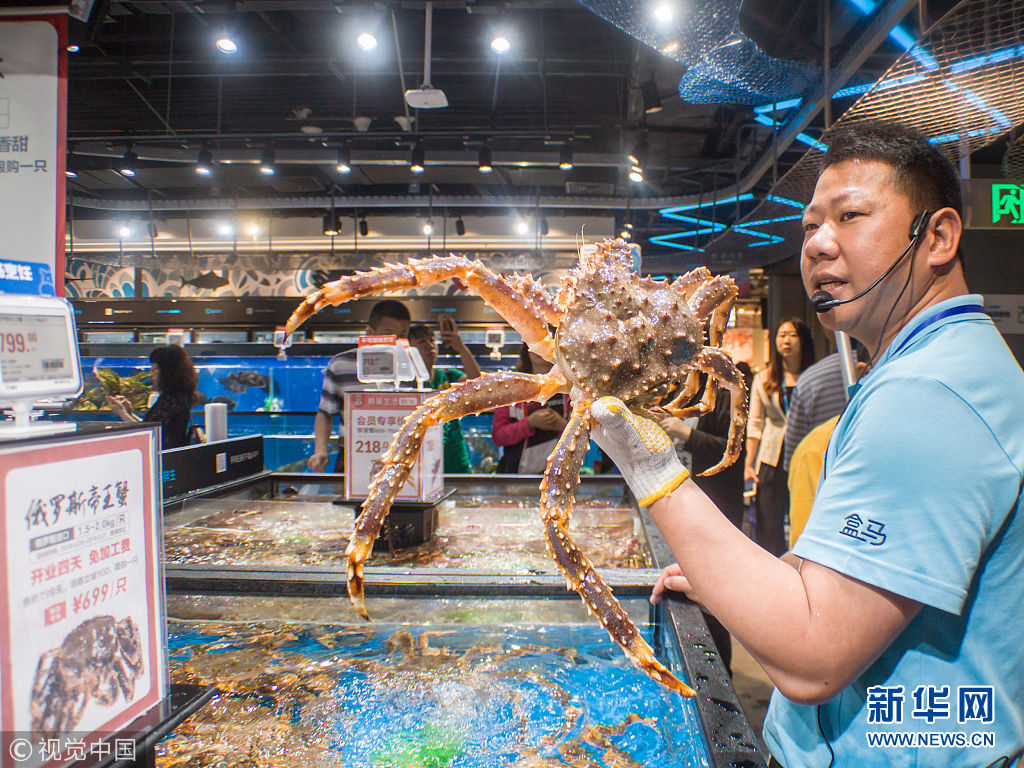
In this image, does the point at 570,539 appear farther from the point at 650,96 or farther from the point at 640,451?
the point at 650,96

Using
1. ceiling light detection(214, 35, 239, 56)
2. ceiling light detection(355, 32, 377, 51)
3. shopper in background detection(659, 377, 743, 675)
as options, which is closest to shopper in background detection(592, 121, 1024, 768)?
shopper in background detection(659, 377, 743, 675)

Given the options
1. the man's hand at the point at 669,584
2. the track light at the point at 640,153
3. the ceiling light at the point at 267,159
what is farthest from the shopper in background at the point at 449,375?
the ceiling light at the point at 267,159

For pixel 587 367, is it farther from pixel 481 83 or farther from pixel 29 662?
pixel 481 83

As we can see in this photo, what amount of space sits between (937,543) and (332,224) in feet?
27.5

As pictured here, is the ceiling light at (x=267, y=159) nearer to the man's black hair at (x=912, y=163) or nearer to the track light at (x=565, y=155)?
the track light at (x=565, y=155)

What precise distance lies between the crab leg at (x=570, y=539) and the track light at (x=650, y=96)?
493 centimetres

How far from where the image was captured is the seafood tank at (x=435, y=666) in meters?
1.12

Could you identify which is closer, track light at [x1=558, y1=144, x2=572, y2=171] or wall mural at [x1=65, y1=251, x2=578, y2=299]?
track light at [x1=558, y1=144, x2=572, y2=171]

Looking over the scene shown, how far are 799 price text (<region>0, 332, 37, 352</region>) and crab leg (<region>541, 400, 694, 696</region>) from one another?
672 millimetres

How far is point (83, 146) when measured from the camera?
6.66m

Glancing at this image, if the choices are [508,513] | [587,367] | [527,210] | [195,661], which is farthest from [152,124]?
[587,367]

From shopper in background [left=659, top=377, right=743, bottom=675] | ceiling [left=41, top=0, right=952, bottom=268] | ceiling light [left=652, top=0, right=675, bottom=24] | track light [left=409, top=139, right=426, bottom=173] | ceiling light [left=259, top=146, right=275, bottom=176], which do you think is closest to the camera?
ceiling light [left=652, top=0, right=675, bottom=24]

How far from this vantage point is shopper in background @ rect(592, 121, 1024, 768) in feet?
2.30

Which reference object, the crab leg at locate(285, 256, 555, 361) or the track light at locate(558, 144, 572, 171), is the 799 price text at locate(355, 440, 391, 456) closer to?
the crab leg at locate(285, 256, 555, 361)
